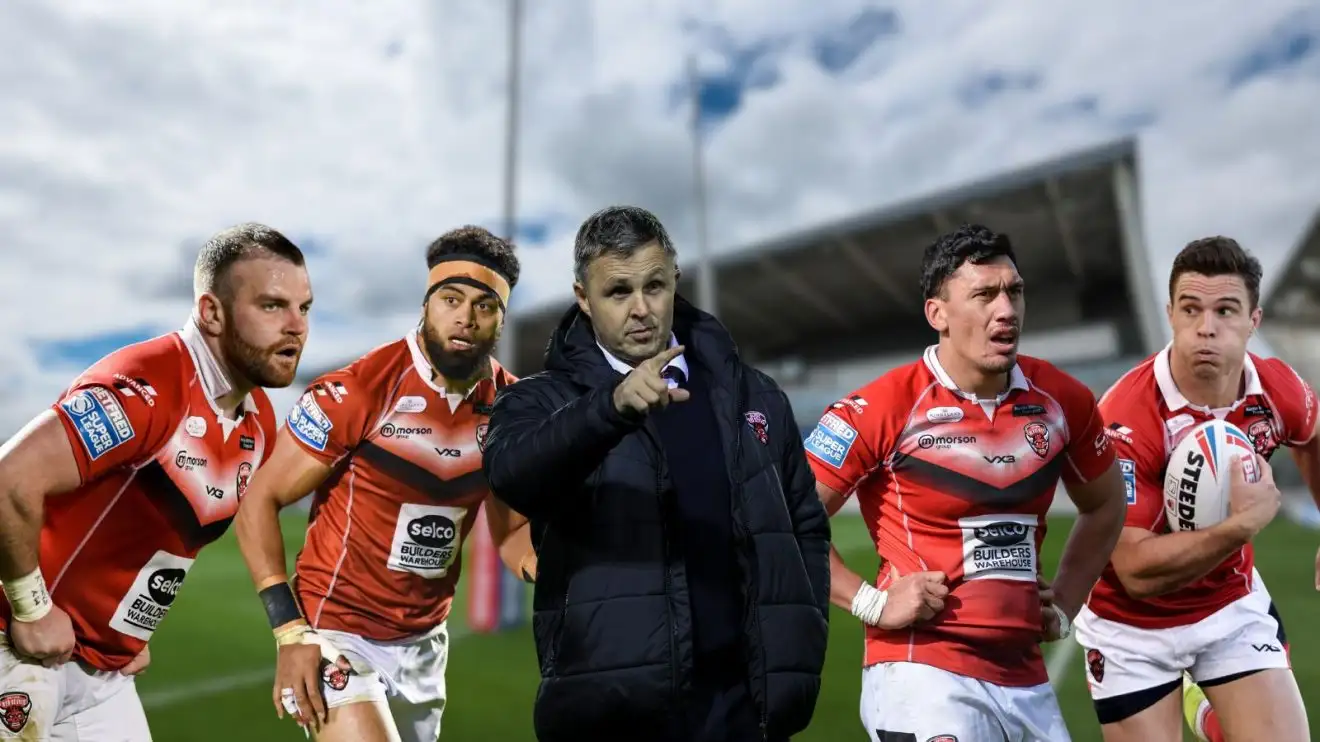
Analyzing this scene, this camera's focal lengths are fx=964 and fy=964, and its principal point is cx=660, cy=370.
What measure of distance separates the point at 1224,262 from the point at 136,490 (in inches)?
149

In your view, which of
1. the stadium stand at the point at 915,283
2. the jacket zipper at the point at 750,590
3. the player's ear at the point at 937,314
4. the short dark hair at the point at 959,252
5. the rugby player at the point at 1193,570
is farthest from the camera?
the stadium stand at the point at 915,283

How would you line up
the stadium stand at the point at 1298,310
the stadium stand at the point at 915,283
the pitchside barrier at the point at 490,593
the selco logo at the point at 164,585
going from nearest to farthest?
the selco logo at the point at 164,585
the pitchside barrier at the point at 490,593
the stadium stand at the point at 915,283
the stadium stand at the point at 1298,310

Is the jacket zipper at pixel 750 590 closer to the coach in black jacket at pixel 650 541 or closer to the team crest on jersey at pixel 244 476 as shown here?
the coach in black jacket at pixel 650 541

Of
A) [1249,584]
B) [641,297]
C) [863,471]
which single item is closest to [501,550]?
[863,471]

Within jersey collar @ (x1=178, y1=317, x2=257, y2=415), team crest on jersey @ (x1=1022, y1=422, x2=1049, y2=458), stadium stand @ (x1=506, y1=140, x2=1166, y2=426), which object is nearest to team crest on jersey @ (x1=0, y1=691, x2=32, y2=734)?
jersey collar @ (x1=178, y1=317, x2=257, y2=415)

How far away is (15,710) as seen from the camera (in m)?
2.73

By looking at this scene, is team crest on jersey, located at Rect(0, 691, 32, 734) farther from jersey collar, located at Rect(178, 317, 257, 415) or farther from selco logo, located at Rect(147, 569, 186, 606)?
jersey collar, located at Rect(178, 317, 257, 415)

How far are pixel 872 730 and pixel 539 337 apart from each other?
1438 inches

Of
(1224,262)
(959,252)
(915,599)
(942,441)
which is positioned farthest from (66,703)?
(1224,262)

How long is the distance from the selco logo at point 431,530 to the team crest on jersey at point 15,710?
1.23m

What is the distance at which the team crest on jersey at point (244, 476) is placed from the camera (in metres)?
3.13

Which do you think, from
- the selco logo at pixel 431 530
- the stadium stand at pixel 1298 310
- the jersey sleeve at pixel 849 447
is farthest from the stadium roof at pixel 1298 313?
the selco logo at pixel 431 530

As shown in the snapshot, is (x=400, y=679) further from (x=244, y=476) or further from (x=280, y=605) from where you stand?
(x=244, y=476)

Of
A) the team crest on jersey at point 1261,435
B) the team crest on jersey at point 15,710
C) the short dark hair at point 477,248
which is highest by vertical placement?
the short dark hair at point 477,248
